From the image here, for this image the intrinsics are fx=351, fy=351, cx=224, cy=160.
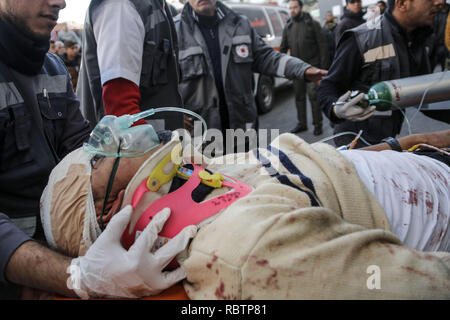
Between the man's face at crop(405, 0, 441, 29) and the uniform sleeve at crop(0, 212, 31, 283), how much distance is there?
9.10ft

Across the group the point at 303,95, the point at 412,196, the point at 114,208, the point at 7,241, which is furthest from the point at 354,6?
the point at 7,241

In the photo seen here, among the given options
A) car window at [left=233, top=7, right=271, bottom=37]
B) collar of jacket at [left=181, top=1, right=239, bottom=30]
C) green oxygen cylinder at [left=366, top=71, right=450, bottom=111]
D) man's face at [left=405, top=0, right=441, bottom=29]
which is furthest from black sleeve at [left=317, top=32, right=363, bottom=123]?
car window at [left=233, top=7, right=271, bottom=37]

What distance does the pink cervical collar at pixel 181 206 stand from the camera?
1394mm

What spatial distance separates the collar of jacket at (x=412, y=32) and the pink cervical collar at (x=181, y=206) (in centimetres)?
196

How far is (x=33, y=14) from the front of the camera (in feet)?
5.70

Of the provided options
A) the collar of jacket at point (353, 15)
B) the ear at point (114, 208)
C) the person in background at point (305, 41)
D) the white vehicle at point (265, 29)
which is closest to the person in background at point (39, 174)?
the ear at point (114, 208)

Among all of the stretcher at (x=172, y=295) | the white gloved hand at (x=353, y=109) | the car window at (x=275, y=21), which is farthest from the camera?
the car window at (x=275, y=21)

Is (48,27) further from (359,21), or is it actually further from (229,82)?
(359,21)

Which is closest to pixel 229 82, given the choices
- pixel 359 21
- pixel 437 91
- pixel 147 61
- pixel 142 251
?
pixel 147 61

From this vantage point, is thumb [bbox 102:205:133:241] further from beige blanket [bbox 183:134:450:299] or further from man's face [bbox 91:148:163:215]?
beige blanket [bbox 183:134:450:299]

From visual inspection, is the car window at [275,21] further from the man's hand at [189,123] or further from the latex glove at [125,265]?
the latex glove at [125,265]

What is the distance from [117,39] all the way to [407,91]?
6.57ft

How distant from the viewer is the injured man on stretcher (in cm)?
112

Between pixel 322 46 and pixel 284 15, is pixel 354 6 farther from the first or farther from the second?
pixel 284 15
